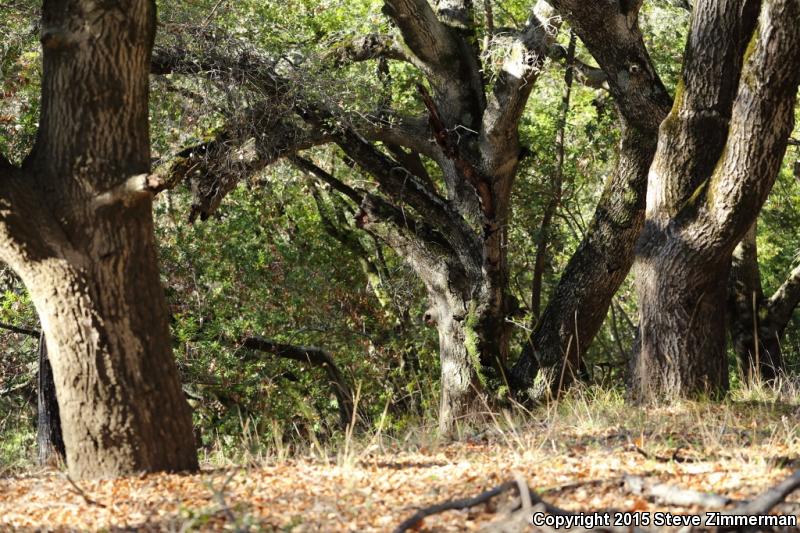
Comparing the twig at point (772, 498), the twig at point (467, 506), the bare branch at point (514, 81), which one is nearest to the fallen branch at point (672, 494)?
the twig at point (772, 498)

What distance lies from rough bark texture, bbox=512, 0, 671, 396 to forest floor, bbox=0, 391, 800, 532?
245cm

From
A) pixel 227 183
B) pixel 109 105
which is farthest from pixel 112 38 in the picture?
pixel 227 183

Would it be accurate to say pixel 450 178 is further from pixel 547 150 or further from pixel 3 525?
pixel 3 525

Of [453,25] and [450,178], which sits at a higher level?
[453,25]

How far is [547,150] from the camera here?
14023 millimetres

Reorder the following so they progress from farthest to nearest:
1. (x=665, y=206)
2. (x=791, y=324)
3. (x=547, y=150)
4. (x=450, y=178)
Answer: (x=791, y=324) → (x=547, y=150) → (x=450, y=178) → (x=665, y=206)

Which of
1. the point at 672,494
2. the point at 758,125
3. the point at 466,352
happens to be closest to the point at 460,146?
the point at 466,352

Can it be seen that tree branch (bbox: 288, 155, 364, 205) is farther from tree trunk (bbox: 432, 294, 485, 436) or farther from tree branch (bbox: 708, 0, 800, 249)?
tree branch (bbox: 708, 0, 800, 249)

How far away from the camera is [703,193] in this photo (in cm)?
711

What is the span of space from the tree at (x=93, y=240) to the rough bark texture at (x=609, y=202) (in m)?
3.88

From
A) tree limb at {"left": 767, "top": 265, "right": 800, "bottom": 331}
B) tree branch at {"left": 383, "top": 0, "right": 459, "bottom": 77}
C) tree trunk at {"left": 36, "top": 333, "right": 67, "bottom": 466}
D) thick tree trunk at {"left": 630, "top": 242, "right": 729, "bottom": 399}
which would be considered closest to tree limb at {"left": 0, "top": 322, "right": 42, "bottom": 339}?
tree trunk at {"left": 36, "top": 333, "right": 67, "bottom": 466}

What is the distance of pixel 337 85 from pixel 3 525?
18.9ft

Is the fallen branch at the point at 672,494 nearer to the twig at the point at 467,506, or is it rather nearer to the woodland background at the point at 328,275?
the twig at the point at 467,506

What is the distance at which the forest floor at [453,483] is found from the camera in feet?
13.2
